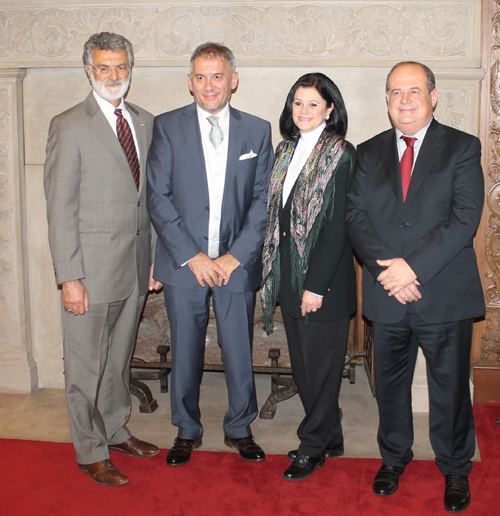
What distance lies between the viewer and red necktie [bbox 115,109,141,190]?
264 cm

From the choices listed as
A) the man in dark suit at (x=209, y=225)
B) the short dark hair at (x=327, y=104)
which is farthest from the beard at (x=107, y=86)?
the short dark hair at (x=327, y=104)

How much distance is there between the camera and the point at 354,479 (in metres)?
2.60

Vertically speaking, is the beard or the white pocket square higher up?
the beard

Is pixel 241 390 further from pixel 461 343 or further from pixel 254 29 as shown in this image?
pixel 254 29

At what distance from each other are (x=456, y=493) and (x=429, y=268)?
3.10 feet

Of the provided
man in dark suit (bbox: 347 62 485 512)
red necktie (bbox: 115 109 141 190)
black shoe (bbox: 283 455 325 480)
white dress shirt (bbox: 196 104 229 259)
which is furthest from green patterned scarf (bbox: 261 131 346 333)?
black shoe (bbox: 283 455 325 480)

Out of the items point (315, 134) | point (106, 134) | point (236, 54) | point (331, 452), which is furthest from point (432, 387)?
point (236, 54)

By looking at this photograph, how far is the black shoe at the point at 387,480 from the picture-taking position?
2.46 metres

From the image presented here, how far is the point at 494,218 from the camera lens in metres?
3.27

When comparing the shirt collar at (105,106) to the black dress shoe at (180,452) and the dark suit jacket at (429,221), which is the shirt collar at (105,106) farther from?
the black dress shoe at (180,452)

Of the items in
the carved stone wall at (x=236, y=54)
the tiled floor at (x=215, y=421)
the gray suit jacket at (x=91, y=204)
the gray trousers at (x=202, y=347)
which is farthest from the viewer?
the carved stone wall at (x=236, y=54)

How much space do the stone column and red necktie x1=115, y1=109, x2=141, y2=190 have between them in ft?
3.48

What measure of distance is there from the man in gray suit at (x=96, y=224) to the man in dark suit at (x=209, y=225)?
5.3 inches

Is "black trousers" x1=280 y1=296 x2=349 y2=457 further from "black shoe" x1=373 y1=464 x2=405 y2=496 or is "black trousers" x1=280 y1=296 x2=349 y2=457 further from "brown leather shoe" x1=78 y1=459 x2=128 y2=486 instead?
"brown leather shoe" x1=78 y1=459 x2=128 y2=486
